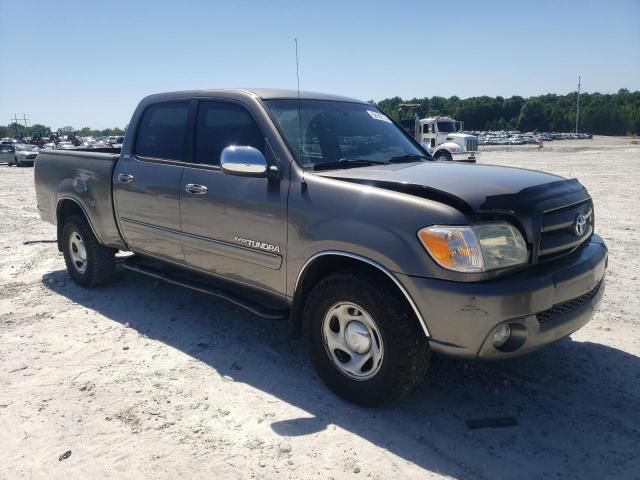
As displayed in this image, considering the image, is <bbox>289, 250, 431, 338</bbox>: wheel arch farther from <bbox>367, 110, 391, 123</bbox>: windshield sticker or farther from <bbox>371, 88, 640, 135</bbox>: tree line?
<bbox>371, 88, 640, 135</bbox>: tree line

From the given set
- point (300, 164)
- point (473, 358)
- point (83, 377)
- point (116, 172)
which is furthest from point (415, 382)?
point (116, 172)

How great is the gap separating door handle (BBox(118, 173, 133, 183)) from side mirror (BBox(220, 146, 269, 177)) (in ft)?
5.47

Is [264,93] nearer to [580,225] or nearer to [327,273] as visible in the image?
[327,273]

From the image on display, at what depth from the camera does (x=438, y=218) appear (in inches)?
110

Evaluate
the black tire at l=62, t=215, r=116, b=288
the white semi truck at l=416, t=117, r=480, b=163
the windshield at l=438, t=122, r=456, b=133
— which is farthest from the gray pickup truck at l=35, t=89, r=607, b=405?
the windshield at l=438, t=122, r=456, b=133

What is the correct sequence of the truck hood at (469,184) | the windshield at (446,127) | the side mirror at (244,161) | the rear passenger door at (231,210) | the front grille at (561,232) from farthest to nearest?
the windshield at (446,127) → the rear passenger door at (231,210) → the side mirror at (244,161) → the front grille at (561,232) → the truck hood at (469,184)

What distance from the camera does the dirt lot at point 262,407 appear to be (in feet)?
9.05

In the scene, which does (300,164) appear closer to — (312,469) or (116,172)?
Answer: (312,469)

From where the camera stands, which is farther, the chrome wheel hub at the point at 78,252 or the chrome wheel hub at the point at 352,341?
the chrome wheel hub at the point at 78,252

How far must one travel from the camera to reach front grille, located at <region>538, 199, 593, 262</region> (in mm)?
2998

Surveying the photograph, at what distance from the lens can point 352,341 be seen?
3244mm

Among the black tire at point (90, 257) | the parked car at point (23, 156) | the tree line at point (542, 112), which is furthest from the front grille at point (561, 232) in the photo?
the tree line at point (542, 112)

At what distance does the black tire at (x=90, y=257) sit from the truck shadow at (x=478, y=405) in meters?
1.16

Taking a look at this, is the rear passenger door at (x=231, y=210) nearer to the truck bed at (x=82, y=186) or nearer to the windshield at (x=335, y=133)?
the windshield at (x=335, y=133)
